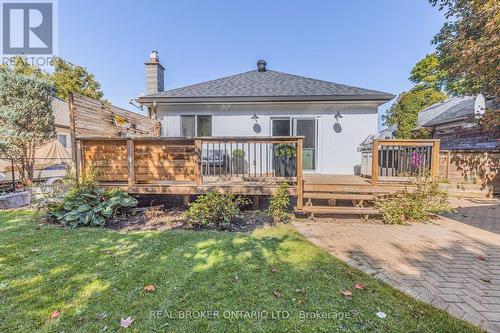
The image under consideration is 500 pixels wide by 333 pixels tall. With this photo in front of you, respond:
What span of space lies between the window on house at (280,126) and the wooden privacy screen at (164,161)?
3.44 meters

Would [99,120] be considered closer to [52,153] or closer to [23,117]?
[23,117]

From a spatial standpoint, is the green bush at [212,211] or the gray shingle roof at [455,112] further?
the gray shingle roof at [455,112]

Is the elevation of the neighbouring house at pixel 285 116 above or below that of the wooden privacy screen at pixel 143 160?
above

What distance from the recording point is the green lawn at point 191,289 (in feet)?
6.09

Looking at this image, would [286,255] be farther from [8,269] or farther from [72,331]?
[8,269]

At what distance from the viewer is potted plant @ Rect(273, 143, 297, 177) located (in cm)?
602

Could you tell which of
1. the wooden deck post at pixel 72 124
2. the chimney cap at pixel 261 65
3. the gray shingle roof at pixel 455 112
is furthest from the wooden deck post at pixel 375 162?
the gray shingle roof at pixel 455 112

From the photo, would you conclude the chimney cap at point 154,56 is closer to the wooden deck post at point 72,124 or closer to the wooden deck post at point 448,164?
the wooden deck post at point 72,124

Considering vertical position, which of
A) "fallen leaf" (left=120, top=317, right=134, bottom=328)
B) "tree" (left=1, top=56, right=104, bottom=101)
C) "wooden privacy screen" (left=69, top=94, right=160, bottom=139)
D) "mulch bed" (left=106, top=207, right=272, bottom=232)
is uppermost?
"tree" (left=1, top=56, right=104, bottom=101)

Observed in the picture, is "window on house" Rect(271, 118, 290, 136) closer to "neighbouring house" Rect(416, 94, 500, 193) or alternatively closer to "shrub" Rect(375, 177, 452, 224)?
"shrub" Rect(375, 177, 452, 224)

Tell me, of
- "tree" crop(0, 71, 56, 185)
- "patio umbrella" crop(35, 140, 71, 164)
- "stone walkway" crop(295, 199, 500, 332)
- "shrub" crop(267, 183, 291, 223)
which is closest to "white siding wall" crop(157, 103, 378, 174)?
"stone walkway" crop(295, 199, 500, 332)

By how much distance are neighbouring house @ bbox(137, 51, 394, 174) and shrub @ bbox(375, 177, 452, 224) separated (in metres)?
2.69

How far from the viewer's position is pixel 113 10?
876cm

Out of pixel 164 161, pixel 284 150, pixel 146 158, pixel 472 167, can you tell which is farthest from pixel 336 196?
pixel 472 167
